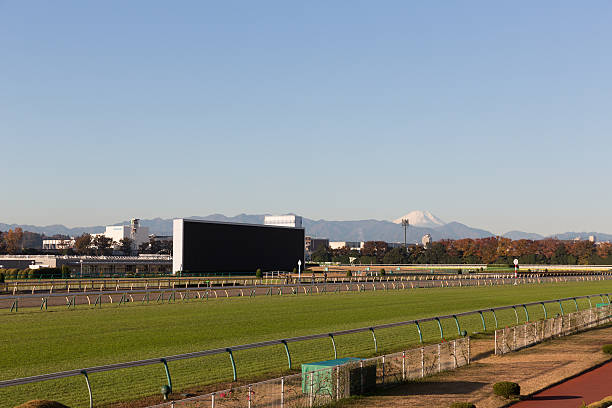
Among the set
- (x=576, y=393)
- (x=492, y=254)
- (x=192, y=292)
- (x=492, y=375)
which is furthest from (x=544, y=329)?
(x=492, y=254)

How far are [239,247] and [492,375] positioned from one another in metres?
78.4

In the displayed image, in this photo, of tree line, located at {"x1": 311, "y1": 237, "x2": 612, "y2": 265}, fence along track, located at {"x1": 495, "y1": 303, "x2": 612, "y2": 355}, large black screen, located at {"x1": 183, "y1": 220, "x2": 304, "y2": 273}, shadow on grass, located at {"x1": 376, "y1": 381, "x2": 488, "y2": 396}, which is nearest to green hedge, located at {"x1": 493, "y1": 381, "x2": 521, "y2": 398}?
shadow on grass, located at {"x1": 376, "y1": 381, "x2": 488, "y2": 396}

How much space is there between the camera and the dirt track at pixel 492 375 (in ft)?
52.9

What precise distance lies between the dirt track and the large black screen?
6797cm

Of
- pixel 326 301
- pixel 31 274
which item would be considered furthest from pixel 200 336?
pixel 31 274

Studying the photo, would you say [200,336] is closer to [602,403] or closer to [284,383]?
[284,383]

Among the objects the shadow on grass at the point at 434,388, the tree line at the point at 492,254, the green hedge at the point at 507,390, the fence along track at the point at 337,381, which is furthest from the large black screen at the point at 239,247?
the green hedge at the point at 507,390

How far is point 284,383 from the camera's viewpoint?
14258mm

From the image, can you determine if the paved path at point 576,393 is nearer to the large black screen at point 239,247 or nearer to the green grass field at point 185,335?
the green grass field at point 185,335

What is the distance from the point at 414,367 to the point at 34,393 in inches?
372

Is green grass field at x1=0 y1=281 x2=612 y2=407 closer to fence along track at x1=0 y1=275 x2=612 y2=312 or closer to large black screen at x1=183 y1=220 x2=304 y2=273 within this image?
fence along track at x1=0 y1=275 x2=612 y2=312

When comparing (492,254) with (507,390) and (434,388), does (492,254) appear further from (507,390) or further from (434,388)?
(507,390)

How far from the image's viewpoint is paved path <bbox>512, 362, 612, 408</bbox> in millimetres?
16067

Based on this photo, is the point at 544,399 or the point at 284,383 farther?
the point at 544,399
